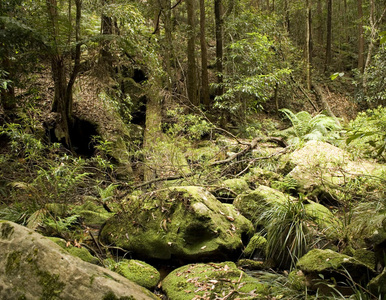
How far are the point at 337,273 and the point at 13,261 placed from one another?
2.91 m

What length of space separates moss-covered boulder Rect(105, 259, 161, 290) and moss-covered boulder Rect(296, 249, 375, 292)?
185 centimetres

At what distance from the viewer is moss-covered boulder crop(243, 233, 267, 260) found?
165 inches

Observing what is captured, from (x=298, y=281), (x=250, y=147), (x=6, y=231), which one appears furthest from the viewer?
(x=250, y=147)

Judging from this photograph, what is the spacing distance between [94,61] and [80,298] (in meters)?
6.45

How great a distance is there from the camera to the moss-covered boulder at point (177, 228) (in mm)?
4172

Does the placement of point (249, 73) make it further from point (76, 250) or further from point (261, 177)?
point (76, 250)

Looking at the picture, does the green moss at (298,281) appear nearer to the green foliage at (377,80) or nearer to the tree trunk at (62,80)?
the tree trunk at (62,80)

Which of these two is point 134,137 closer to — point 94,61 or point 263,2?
point 94,61

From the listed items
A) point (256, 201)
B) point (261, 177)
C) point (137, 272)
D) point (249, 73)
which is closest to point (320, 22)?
point (249, 73)

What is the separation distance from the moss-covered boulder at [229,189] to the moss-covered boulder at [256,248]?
1533 mm

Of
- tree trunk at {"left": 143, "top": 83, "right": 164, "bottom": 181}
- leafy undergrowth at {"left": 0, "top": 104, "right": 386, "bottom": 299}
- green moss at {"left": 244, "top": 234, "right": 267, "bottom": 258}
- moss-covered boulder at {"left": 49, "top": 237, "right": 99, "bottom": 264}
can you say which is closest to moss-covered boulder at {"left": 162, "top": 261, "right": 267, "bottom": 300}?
leafy undergrowth at {"left": 0, "top": 104, "right": 386, "bottom": 299}

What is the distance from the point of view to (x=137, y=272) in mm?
3666

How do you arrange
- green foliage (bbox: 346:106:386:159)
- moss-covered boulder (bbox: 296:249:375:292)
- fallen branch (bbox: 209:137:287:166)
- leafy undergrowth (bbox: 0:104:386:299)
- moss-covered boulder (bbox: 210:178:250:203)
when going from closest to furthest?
green foliage (bbox: 346:106:386:159) < moss-covered boulder (bbox: 296:249:375:292) < leafy undergrowth (bbox: 0:104:386:299) < moss-covered boulder (bbox: 210:178:250:203) < fallen branch (bbox: 209:137:287:166)

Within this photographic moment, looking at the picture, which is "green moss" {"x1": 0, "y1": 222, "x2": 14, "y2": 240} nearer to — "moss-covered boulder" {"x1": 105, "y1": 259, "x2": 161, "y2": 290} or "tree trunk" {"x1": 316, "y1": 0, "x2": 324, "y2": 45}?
"moss-covered boulder" {"x1": 105, "y1": 259, "x2": 161, "y2": 290}
